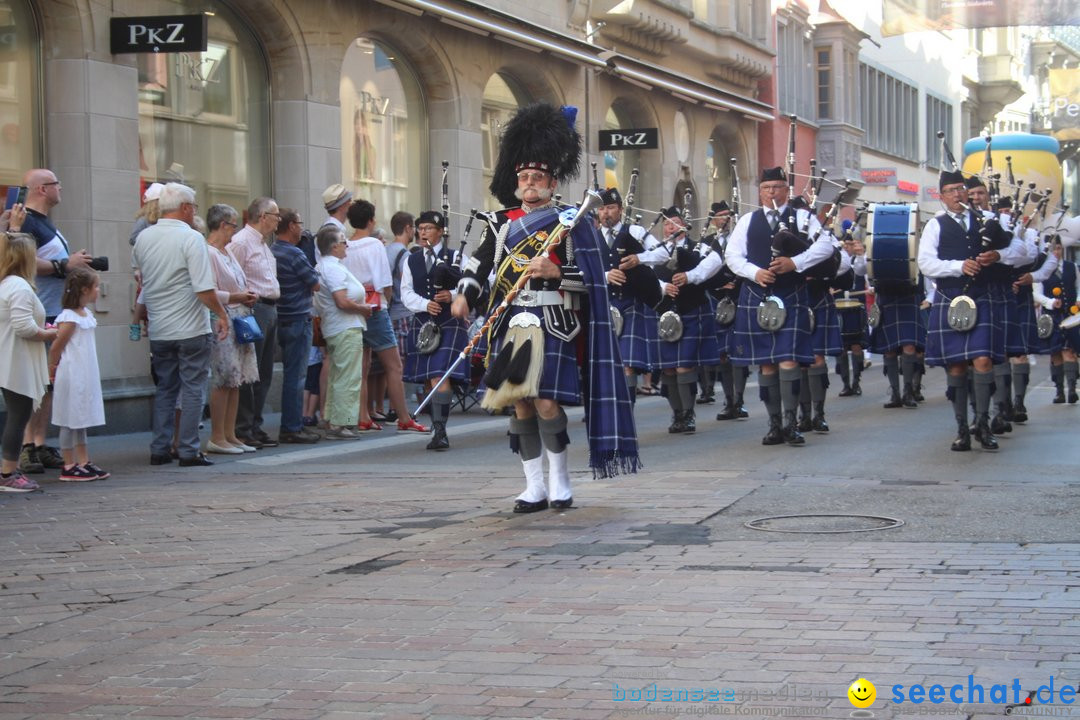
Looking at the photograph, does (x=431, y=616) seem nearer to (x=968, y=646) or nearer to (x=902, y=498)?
(x=968, y=646)

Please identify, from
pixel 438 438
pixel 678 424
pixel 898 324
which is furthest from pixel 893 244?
pixel 438 438

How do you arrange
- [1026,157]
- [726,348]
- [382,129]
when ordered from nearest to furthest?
[726,348] < [382,129] < [1026,157]

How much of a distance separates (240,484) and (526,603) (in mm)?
4564

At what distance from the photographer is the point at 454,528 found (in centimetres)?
798

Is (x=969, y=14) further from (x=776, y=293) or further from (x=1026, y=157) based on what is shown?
(x=1026, y=157)

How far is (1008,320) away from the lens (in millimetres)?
12219

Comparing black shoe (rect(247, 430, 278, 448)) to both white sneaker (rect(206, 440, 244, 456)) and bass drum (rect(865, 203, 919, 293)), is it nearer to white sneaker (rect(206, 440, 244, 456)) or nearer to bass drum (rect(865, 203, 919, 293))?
white sneaker (rect(206, 440, 244, 456))

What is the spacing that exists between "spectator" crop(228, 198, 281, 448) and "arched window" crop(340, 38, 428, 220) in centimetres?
703

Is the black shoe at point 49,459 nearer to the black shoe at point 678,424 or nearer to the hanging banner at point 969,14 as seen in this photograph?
the black shoe at point 678,424

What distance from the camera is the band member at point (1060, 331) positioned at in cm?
1697

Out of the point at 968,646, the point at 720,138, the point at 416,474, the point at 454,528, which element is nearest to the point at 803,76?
the point at 720,138

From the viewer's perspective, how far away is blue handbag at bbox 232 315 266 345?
11.9 meters

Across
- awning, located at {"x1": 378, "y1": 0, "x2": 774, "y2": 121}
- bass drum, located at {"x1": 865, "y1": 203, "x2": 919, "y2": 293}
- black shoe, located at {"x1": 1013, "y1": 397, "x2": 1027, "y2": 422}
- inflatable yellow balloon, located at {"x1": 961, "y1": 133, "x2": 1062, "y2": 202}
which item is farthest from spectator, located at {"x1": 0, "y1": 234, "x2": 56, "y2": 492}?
inflatable yellow balloon, located at {"x1": 961, "y1": 133, "x2": 1062, "y2": 202}

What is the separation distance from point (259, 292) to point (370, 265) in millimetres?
1841
